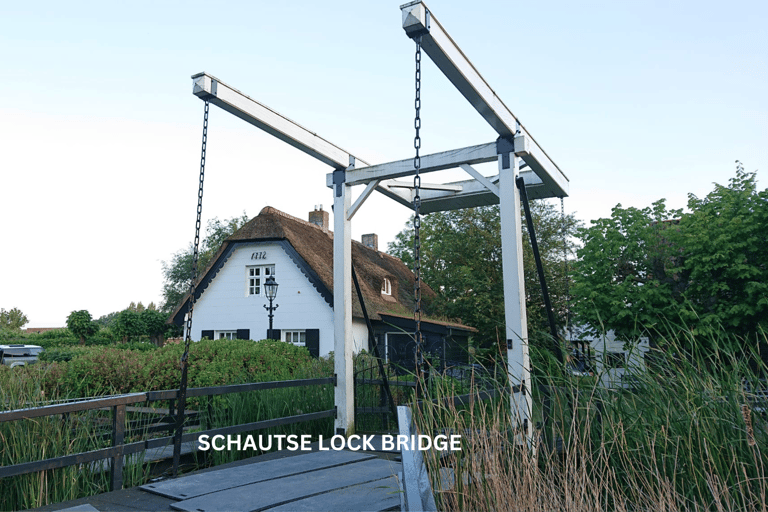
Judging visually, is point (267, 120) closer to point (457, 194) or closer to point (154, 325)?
point (457, 194)

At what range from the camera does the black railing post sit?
3762 mm

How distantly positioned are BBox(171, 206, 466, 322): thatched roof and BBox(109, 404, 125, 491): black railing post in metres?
13.3

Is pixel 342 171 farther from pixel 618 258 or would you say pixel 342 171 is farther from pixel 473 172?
pixel 618 258

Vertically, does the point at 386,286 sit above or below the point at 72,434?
above

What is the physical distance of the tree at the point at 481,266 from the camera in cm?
1988

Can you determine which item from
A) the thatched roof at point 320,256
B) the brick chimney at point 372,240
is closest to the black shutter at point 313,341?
the thatched roof at point 320,256

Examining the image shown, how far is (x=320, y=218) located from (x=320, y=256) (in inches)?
196

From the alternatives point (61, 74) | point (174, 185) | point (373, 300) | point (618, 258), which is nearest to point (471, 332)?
point (373, 300)

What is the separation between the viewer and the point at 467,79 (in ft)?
14.6

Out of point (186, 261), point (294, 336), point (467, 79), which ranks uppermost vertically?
point (186, 261)

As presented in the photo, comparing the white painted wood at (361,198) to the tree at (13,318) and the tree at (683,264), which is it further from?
the tree at (13,318)

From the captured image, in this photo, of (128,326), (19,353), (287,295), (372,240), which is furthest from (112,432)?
(128,326)

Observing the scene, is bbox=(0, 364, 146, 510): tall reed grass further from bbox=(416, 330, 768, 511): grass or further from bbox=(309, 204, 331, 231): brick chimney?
bbox=(309, 204, 331, 231): brick chimney

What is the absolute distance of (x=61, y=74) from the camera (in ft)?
21.3
